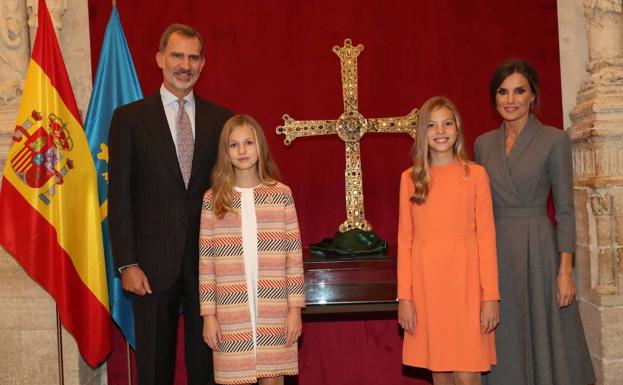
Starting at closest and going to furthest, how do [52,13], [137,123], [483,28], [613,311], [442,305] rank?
[442,305] < [137,123] < [613,311] < [52,13] < [483,28]

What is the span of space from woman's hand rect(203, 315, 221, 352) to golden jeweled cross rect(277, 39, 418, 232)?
4.39 feet

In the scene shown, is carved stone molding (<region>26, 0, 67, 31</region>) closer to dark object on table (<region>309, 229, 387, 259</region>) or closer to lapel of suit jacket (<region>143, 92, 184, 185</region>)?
lapel of suit jacket (<region>143, 92, 184, 185</region>)

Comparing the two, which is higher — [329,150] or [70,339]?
[329,150]

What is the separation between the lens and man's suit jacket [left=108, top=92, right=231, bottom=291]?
277cm

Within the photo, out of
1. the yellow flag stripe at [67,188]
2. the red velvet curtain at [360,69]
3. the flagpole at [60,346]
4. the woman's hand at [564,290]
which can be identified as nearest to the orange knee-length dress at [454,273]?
the woman's hand at [564,290]

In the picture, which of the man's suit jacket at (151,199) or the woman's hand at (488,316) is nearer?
the woman's hand at (488,316)

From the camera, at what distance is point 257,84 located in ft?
13.5

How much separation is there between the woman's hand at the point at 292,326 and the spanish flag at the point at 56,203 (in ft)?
4.20

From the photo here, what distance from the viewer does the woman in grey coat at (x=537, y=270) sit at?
2.73m

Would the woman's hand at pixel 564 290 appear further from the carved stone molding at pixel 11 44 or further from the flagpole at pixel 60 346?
the carved stone molding at pixel 11 44

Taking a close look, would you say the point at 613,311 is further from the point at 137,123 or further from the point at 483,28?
the point at 137,123

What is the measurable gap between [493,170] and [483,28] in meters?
1.59

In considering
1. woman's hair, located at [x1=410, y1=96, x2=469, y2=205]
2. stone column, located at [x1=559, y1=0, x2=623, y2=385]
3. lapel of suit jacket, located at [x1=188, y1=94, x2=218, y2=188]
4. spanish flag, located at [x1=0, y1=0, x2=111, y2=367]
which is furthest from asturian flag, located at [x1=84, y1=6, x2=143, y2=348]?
stone column, located at [x1=559, y1=0, x2=623, y2=385]

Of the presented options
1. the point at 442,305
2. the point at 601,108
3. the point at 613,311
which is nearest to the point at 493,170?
the point at 442,305
